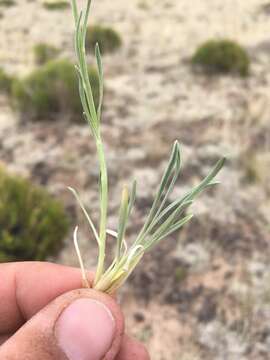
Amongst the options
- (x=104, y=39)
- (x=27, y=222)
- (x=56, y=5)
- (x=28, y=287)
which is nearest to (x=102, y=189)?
(x=28, y=287)

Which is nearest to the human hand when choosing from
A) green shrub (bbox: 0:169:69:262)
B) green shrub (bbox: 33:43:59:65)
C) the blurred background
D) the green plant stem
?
the green plant stem

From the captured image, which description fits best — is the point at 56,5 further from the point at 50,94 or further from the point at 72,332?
the point at 72,332

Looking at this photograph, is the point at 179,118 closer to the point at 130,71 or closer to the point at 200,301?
the point at 130,71

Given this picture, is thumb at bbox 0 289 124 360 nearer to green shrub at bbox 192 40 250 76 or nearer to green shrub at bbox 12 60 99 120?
green shrub at bbox 12 60 99 120

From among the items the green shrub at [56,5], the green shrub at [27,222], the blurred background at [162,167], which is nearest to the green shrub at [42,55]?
the blurred background at [162,167]

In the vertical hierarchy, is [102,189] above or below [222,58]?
above

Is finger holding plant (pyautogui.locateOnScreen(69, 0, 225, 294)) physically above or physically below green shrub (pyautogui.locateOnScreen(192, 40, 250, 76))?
above

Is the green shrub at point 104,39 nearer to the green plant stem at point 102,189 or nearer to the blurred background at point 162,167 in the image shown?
the blurred background at point 162,167
